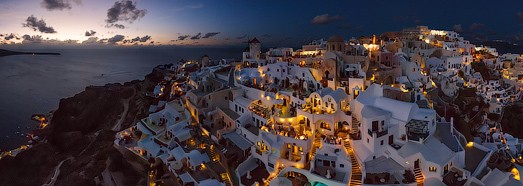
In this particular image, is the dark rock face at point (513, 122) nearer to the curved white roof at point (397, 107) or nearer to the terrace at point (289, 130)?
the curved white roof at point (397, 107)

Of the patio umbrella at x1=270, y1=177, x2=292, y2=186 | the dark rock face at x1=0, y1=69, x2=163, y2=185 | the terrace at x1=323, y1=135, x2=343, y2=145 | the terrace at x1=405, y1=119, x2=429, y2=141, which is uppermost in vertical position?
the terrace at x1=405, y1=119, x2=429, y2=141

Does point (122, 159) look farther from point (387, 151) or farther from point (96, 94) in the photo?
point (96, 94)

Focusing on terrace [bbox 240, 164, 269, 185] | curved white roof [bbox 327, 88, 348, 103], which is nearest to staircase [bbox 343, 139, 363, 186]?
curved white roof [bbox 327, 88, 348, 103]

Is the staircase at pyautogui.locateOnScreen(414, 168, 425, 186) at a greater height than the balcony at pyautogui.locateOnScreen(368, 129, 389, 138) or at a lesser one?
lesser

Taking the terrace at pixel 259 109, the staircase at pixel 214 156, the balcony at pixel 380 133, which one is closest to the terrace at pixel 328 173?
the balcony at pixel 380 133

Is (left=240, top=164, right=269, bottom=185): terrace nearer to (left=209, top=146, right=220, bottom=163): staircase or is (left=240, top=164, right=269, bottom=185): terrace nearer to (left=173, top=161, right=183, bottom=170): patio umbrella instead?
(left=209, top=146, right=220, bottom=163): staircase

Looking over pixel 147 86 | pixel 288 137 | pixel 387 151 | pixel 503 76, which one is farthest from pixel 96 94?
pixel 503 76

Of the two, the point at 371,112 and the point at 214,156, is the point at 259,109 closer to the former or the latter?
the point at 214,156
